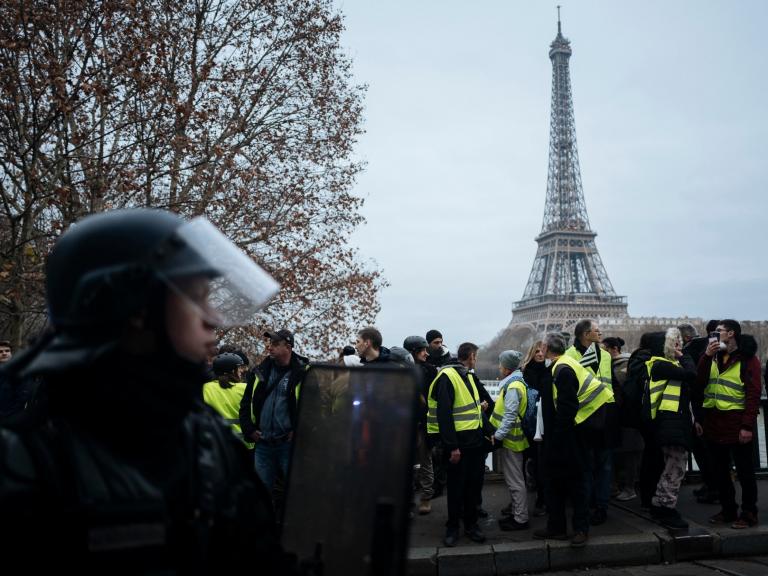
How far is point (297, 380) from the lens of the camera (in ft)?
22.8

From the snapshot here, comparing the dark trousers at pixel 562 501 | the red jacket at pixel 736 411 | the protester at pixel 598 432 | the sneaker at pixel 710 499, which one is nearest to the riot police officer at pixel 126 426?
the dark trousers at pixel 562 501

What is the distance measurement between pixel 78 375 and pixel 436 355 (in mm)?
7625

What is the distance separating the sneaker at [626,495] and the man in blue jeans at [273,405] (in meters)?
A: 4.32

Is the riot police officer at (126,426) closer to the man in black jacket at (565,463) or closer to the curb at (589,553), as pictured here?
the curb at (589,553)

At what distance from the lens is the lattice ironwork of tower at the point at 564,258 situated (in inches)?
2721

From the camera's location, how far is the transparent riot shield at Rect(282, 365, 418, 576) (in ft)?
5.54

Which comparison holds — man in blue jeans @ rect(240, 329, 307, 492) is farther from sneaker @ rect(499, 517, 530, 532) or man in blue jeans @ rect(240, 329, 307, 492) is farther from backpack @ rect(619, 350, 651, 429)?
backpack @ rect(619, 350, 651, 429)

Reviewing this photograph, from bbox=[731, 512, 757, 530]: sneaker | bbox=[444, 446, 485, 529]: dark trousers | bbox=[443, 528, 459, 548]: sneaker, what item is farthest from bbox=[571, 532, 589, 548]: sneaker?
bbox=[731, 512, 757, 530]: sneaker

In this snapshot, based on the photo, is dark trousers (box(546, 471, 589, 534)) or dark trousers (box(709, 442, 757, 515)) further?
dark trousers (box(709, 442, 757, 515))

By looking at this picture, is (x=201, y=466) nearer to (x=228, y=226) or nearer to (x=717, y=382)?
(x=717, y=382)

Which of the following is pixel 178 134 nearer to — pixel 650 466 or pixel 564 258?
pixel 650 466

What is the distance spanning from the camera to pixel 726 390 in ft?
24.5

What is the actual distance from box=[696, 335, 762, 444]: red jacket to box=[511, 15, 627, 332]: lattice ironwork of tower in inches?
2394

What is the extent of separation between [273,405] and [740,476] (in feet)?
15.7
